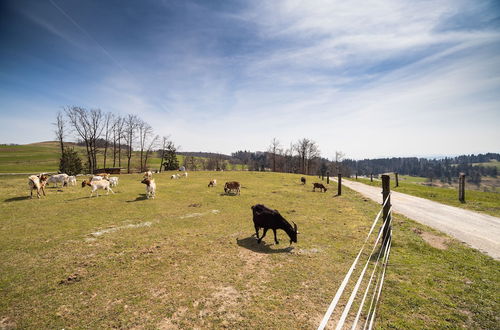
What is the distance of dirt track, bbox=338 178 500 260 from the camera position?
9.24 metres

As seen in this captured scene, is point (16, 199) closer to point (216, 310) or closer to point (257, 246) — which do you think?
point (257, 246)

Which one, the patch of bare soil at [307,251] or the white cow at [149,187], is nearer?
the patch of bare soil at [307,251]

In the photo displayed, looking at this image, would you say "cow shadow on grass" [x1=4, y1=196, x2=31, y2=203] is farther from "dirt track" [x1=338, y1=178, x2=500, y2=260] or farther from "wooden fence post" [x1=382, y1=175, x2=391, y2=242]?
"dirt track" [x1=338, y1=178, x2=500, y2=260]

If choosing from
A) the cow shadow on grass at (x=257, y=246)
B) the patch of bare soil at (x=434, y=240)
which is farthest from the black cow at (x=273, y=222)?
the patch of bare soil at (x=434, y=240)

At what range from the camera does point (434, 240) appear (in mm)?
9703

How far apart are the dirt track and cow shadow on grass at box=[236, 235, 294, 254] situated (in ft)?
27.6

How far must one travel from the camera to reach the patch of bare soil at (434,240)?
9.03 metres

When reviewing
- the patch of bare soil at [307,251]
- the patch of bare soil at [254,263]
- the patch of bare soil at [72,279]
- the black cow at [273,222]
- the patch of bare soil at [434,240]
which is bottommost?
the patch of bare soil at [72,279]

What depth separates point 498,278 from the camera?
6.49 metres

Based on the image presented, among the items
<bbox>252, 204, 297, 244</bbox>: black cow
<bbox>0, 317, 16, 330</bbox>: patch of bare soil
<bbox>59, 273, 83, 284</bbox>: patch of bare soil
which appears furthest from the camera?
<bbox>252, 204, 297, 244</bbox>: black cow

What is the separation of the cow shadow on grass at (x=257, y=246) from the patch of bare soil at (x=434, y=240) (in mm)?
6703

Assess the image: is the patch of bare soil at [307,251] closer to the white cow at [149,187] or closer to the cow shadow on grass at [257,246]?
the cow shadow on grass at [257,246]

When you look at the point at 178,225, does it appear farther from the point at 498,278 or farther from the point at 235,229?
the point at 498,278

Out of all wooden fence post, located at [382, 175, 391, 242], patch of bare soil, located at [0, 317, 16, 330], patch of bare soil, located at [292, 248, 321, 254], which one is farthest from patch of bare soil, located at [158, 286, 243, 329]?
wooden fence post, located at [382, 175, 391, 242]
